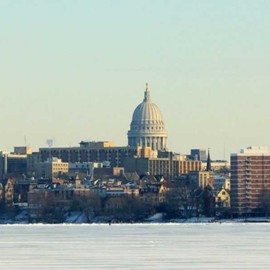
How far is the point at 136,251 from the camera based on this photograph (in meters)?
96.0

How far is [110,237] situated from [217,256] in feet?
93.3

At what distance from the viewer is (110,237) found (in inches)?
4670

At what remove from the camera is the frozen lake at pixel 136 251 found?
8506 centimetres

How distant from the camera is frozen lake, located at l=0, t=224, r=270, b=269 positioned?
85062 millimetres

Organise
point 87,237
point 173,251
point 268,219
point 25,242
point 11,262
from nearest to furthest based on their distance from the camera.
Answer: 1. point 11,262
2. point 173,251
3. point 25,242
4. point 87,237
5. point 268,219

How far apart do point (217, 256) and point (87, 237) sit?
28.6 metres

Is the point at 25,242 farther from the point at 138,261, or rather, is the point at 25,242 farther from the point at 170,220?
the point at 170,220

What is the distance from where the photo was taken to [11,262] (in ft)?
285

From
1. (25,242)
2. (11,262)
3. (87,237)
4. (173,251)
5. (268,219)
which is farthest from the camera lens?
(268,219)

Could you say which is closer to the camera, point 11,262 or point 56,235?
point 11,262

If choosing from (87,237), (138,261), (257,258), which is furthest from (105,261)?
(87,237)

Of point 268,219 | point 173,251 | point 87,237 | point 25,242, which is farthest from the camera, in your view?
point 268,219

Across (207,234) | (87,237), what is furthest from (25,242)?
(207,234)

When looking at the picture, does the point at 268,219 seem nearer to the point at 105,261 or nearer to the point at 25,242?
the point at 25,242
